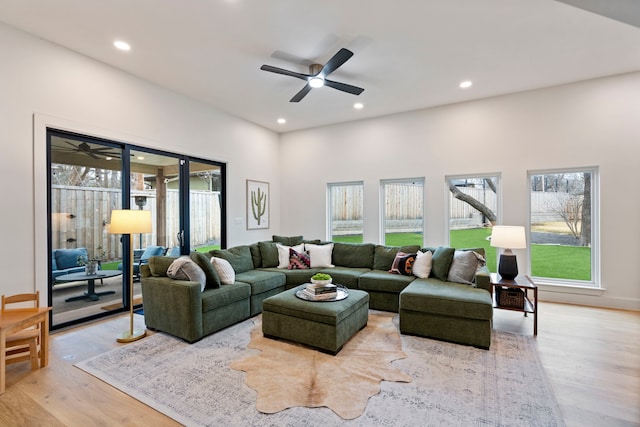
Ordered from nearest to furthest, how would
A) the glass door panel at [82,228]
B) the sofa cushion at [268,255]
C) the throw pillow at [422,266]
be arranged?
the glass door panel at [82,228], the throw pillow at [422,266], the sofa cushion at [268,255]

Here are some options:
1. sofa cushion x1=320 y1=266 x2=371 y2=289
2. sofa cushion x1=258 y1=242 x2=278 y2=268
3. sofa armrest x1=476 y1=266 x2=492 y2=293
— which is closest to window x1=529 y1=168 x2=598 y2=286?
sofa armrest x1=476 y1=266 x2=492 y2=293

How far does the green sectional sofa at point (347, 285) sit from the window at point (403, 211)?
104 cm

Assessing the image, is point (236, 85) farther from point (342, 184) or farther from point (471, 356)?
point (471, 356)

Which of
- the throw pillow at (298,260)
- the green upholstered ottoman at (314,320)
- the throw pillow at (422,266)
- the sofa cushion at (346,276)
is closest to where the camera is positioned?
the green upholstered ottoman at (314,320)

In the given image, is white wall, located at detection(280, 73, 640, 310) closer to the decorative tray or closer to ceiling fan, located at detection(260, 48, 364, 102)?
ceiling fan, located at detection(260, 48, 364, 102)

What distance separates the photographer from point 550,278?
4480 mm

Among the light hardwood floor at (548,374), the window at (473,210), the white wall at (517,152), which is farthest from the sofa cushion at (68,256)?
the window at (473,210)

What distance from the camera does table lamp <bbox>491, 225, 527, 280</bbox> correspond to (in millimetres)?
3539

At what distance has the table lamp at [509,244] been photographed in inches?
139

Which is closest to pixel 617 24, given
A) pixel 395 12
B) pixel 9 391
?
pixel 395 12

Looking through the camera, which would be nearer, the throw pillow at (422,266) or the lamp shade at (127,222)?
the lamp shade at (127,222)

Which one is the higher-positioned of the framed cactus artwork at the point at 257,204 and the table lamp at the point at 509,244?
the framed cactus artwork at the point at 257,204

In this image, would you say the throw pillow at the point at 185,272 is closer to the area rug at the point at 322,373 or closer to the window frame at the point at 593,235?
the area rug at the point at 322,373

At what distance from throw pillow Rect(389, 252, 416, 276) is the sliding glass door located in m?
3.30
